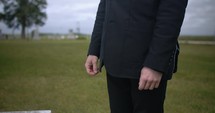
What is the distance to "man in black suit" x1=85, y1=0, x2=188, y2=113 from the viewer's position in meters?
1.57

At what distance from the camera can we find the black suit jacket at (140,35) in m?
1.56

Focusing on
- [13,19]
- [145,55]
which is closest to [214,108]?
[145,55]

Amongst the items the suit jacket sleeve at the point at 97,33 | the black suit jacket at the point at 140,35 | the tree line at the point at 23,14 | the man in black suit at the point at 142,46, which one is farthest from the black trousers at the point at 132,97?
the tree line at the point at 23,14

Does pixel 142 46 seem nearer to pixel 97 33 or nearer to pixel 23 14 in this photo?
pixel 97 33

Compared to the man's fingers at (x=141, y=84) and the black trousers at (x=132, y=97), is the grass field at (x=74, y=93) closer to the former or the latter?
the black trousers at (x=132, y=97)

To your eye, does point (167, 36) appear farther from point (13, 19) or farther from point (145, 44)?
point (13, 19)

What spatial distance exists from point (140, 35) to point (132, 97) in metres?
0.38

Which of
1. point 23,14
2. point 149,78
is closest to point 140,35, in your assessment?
point 149,78

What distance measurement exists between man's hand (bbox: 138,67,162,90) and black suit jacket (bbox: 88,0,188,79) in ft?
0.10

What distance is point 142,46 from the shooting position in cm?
165

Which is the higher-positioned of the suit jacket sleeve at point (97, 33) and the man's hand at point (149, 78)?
the suit jacket sleeve at point (97, 33)

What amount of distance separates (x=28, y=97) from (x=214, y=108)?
123 inches

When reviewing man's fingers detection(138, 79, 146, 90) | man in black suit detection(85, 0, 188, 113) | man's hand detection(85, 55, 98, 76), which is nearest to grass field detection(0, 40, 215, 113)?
man's hand detection(85, 55, 98, 76)

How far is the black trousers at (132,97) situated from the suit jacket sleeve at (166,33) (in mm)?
190
